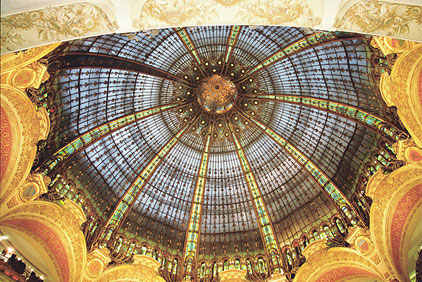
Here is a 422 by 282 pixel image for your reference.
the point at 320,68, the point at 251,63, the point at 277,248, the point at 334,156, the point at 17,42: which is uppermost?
the point at 251,63

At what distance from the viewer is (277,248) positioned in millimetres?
17812

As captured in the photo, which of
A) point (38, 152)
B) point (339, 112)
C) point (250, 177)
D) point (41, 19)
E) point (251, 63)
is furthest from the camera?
point (250, 177)

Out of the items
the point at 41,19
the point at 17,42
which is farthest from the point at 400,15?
the point at 17,42

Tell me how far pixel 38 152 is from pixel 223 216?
1211cm

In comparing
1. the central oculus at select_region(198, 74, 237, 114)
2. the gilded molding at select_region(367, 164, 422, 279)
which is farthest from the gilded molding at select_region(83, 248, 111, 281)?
the gilded molding at select_region(367, 164, 422, 279)

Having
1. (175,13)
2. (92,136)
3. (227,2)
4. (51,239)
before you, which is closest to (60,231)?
(51,239)

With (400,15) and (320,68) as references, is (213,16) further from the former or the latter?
(320,68)

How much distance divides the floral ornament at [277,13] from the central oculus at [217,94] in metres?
11.7

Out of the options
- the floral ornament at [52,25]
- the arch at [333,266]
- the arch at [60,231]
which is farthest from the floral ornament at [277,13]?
the arch at [60,231]

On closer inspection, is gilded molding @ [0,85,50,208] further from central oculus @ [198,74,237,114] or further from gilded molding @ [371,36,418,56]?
gilded molding @ [371,36,418,56]

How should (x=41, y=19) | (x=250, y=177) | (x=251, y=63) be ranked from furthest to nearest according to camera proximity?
1. (x=250, y=177)
2. (x=251, y=63)
3. (x=41, y=19)

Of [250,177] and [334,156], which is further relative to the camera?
[250,177]

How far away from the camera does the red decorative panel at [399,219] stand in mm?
13657

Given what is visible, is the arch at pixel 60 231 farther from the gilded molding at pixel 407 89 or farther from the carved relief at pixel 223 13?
the gilded molding at pixel 407 89
